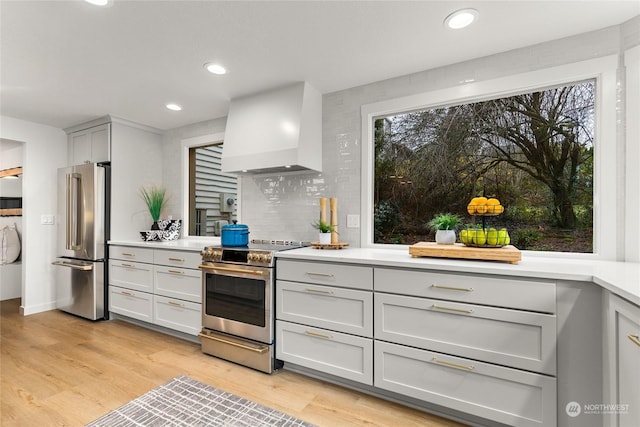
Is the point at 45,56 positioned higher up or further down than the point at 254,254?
higher up

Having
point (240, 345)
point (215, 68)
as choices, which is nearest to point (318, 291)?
point (240, 345)

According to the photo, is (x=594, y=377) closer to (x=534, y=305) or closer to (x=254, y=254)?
(x=534, y=305)

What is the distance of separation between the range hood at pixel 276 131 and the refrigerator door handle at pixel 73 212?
204 cm

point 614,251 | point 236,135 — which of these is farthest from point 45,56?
point 614,251

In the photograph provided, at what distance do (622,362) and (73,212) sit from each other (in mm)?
4769

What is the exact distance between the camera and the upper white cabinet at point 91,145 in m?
3.67

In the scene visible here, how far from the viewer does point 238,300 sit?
2473 millimetres

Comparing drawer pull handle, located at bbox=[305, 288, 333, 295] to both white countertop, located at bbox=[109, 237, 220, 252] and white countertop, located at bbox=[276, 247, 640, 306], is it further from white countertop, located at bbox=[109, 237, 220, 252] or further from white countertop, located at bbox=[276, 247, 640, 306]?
white countertop, located at bbox=[109, 237, 220, 252]

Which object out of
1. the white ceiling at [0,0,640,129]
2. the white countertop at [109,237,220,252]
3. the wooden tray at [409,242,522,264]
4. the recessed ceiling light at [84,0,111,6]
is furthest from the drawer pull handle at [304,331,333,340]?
the recessed ceiling light at [84,0,111,6]

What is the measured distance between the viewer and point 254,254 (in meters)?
2.40

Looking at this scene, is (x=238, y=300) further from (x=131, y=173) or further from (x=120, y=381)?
(x=131, y=173)

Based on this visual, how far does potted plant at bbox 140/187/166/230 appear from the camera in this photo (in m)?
3.83

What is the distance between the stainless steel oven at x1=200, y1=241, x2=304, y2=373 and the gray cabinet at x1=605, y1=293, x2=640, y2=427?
1880 millimetres

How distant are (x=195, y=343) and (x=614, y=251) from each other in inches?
129
